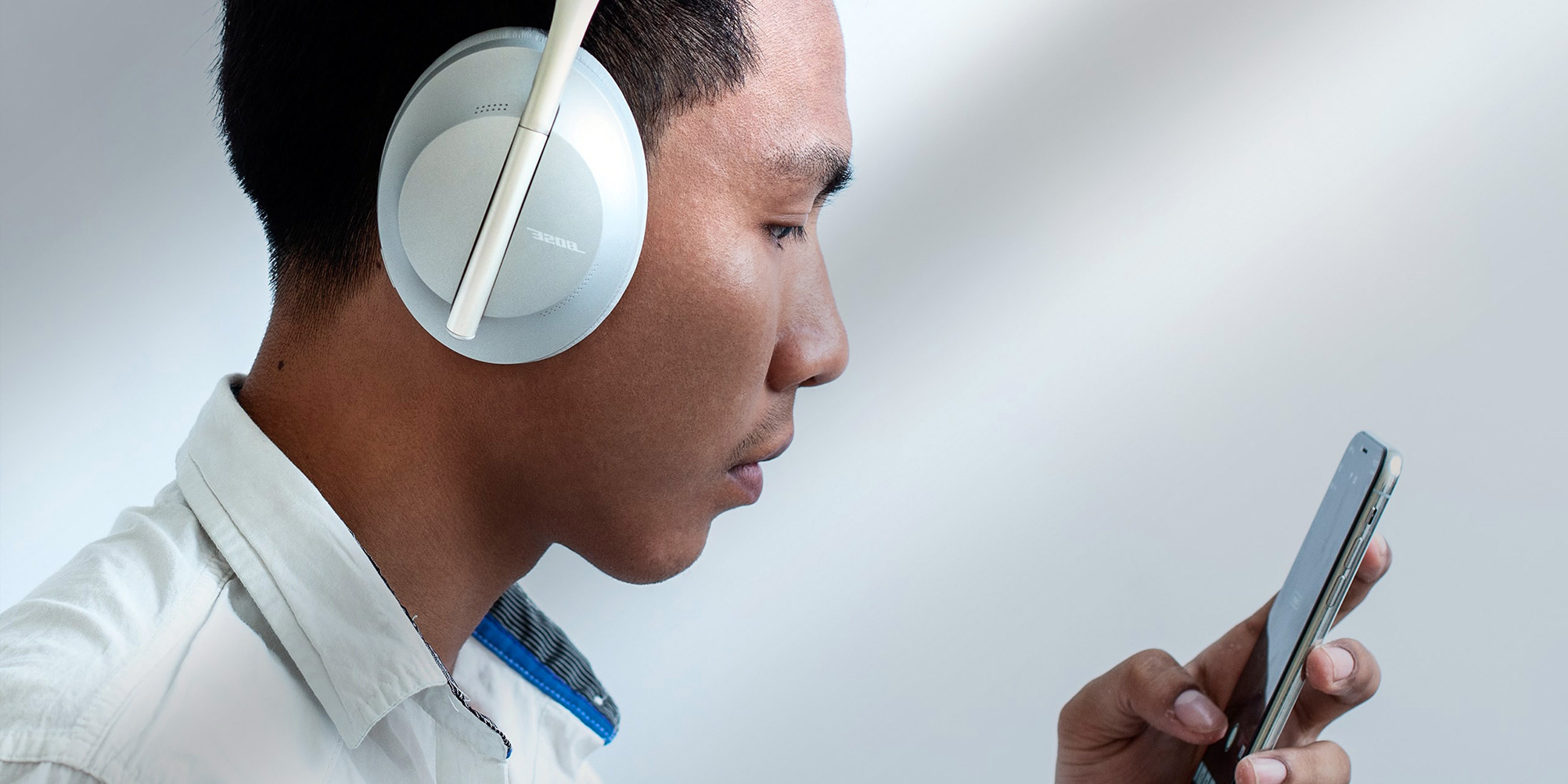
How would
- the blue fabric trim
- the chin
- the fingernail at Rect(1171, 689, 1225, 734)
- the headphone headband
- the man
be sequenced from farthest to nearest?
the blue fabric trim → the fingernail at Rect(1171, 689, 1225, 734) → the chin → the man → the headphone headband

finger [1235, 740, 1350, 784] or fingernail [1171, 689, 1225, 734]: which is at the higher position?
fingernail [1171, 689, 1225, 734]

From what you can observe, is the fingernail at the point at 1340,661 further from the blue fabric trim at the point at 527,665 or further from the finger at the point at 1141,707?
the blue fabric trim at the point at 527,665

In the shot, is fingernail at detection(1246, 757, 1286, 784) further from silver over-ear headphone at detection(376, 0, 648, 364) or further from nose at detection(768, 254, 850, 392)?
silver over-ear headphone at detection(376, 0, 648, 364)

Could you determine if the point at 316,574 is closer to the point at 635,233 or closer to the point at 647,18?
the point at 635,233

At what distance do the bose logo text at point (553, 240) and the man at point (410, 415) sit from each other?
85 millimetres

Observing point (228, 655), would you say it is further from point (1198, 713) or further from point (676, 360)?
point (1198, 713)

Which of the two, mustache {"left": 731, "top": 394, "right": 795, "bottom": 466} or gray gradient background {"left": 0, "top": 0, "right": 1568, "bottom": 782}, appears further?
gray gradient background {"left": 0, "top": 0, "right": 1568, "bottom": 782}

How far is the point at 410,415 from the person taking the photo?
2.49 feet

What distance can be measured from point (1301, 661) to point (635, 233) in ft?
2.01

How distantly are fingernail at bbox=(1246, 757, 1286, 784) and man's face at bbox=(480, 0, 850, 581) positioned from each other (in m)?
0.46

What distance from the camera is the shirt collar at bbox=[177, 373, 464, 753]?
734 mm

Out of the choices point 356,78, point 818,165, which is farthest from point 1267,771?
point 356,78

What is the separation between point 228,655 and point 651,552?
0.29 metres

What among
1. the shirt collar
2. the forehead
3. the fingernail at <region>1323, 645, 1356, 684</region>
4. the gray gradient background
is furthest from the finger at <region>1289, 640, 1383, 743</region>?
the shirt collar
